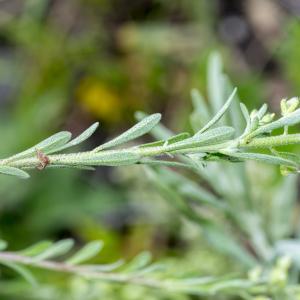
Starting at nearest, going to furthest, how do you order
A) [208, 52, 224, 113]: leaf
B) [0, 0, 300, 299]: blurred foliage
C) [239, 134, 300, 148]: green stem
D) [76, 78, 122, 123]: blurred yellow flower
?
[239, 134, 300, 148]: green stem, [208, 52, 224, 113]: leaf, [0, 0, 300, 299]: blurred foliage, [76, 78, 122, 123]: blurred yellow flower

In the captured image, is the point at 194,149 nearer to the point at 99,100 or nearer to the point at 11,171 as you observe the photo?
the point at 11,171

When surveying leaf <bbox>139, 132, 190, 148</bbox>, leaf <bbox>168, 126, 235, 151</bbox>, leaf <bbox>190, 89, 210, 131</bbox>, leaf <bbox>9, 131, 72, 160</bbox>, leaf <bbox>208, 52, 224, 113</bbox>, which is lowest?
leaf <bbox>168, 126, 235, 151</bbox>

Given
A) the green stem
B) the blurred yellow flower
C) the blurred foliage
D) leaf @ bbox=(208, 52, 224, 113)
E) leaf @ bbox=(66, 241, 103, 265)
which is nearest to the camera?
the green stem

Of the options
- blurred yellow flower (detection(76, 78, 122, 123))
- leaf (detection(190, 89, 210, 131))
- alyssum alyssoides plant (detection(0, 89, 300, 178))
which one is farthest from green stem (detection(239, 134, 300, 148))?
blurred yellow flower (detection(76, 78, 122, 123))

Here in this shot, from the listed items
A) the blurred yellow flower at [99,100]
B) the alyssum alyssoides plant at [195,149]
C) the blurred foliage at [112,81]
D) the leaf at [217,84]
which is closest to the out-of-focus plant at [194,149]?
the alyssum alyssoides plant at [195,149]

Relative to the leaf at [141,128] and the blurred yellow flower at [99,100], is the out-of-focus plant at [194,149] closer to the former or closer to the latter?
the leaf at [141,128]

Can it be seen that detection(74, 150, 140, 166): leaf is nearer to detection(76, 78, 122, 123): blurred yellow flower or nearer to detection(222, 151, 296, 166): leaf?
detection(222, 151, 296, 166): leaf

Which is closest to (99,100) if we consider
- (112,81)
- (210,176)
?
(112,81)

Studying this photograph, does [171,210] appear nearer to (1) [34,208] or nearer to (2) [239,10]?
(1) [34,208]
